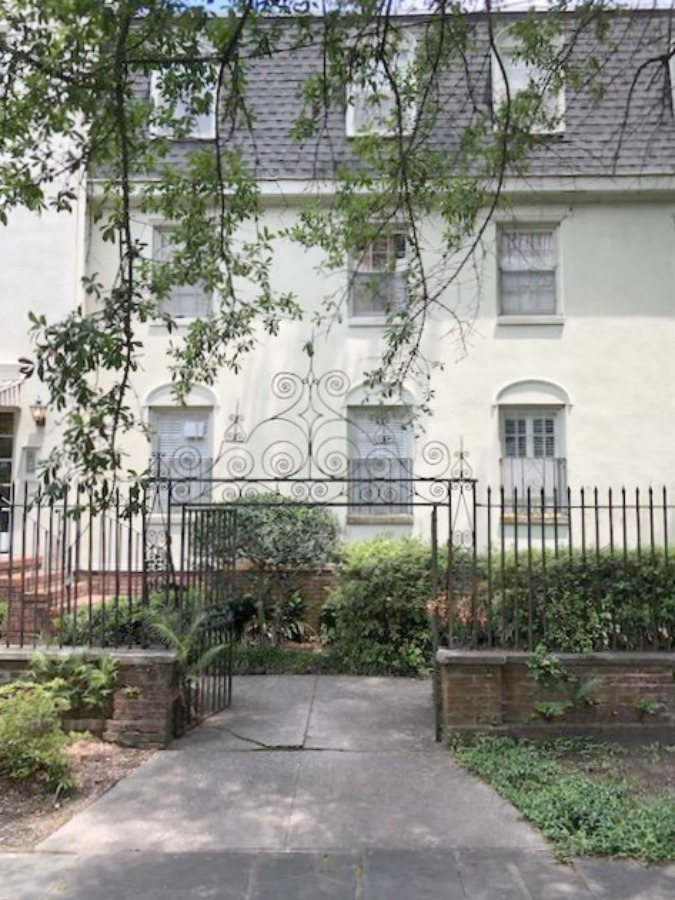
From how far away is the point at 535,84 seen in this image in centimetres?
591

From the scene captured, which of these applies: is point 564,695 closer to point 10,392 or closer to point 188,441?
point 188,441

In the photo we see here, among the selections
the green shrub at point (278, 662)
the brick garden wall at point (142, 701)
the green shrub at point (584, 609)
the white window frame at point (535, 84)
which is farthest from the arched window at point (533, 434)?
the brick garden wall at point (142, 701)

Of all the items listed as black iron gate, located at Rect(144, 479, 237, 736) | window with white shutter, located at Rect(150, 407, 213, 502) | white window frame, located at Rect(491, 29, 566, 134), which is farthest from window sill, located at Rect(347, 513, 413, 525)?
white window frame, located at Rect(491, 29, 566, 134)

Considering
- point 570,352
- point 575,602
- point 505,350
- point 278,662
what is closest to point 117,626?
point 278,662

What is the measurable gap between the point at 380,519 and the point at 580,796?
653 cm

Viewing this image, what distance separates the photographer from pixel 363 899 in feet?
11.8

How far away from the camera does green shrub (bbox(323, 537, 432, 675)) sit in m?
8.84

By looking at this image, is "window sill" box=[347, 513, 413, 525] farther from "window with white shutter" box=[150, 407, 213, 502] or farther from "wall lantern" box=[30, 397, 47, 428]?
"wall lantern" box=[30, 397, 47, 428]

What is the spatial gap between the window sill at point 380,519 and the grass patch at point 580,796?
5.32 meters

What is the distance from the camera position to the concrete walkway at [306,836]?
12.3 feet

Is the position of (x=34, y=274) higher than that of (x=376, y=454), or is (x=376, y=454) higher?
(x=34, y=274)

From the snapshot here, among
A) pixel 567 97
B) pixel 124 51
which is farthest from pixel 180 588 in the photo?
pixel 567 97

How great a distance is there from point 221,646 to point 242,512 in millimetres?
3347

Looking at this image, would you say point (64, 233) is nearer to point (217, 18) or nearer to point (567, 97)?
point (217, 18)
